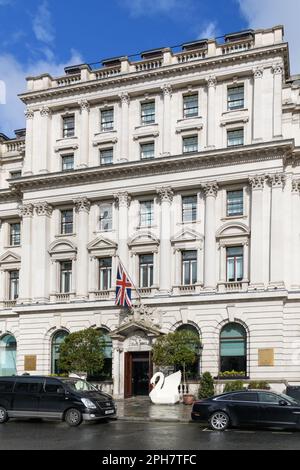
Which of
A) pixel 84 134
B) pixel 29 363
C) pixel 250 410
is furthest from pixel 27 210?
pixel 250 410

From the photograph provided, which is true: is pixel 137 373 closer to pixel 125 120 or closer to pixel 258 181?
pixel 258 181

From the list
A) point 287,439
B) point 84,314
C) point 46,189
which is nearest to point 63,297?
point 84,314

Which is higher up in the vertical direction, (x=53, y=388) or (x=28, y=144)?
(x=28, y=144)

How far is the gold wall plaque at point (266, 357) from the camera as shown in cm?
4122

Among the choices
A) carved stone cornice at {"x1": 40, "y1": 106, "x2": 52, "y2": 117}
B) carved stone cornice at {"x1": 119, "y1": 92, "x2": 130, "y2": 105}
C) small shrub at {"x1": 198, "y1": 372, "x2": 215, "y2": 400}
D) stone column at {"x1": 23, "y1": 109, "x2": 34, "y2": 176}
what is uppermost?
carved stone cornice at {"x1": 119, "y1": 92, "x2": 130, "y2": 105}

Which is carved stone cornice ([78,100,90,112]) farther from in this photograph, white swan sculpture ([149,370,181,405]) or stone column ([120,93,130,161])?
white swan sculpture ([149,370,181,405])

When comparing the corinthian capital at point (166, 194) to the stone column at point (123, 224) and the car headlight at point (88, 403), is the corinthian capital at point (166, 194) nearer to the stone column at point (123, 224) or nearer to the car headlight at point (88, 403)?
the stone column at point (123, 224)

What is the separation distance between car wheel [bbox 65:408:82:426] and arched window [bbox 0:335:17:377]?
25514 millimetres

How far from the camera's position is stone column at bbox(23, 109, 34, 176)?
50572 millimetres

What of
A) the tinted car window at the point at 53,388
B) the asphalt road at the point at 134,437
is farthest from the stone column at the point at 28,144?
the asphalt road at the point at 134,437

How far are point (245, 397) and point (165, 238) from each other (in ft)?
70.3

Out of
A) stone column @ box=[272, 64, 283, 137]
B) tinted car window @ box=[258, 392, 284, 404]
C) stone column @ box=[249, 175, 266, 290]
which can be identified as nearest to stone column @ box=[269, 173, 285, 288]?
stone column @ box=[249, 175, 266, 290]

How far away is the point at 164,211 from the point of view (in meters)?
45.8

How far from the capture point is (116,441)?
20.9 meters
